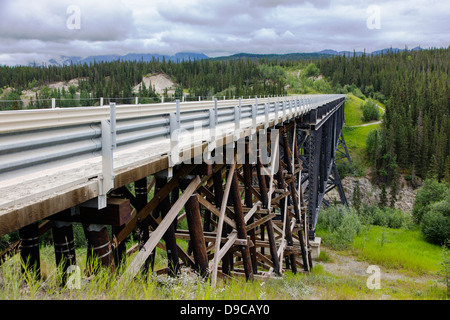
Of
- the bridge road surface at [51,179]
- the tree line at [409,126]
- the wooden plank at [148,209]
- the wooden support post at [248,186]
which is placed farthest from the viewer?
the tree line at [409,126]

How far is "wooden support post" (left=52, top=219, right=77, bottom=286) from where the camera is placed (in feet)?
13.8

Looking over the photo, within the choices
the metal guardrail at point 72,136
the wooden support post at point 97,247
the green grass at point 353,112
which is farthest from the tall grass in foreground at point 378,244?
the green grass at point 353,112

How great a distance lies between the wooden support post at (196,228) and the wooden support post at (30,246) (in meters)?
2.41

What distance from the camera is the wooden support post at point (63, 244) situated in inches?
165

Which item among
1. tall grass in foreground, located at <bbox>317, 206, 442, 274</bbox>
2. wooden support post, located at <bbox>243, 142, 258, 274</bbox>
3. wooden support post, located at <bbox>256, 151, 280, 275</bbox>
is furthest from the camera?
tall grass in foreground, located at <bbox>317, 206, 442, 274</bbox>

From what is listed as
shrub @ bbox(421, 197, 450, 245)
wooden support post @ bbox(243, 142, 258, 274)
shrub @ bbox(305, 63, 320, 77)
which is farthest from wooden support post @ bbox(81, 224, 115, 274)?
shrub @ bbox(305, 63, 320, 77)

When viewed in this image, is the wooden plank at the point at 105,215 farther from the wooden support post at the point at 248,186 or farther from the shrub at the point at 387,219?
the shrub at the point at 387,219

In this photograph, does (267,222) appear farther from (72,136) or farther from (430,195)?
(430,195)

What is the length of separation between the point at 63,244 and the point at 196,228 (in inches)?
90.3

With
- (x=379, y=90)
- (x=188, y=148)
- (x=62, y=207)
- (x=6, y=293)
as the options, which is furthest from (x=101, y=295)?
(x=379, y=90)

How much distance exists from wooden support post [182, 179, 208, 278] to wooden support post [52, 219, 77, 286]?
79.5 inches

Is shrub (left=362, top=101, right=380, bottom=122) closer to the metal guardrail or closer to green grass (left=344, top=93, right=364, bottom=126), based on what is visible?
green grass (left=344, top=93, right=364, bottom=126)

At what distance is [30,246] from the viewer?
3.98 metres

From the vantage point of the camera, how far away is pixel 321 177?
23516 millimetres
